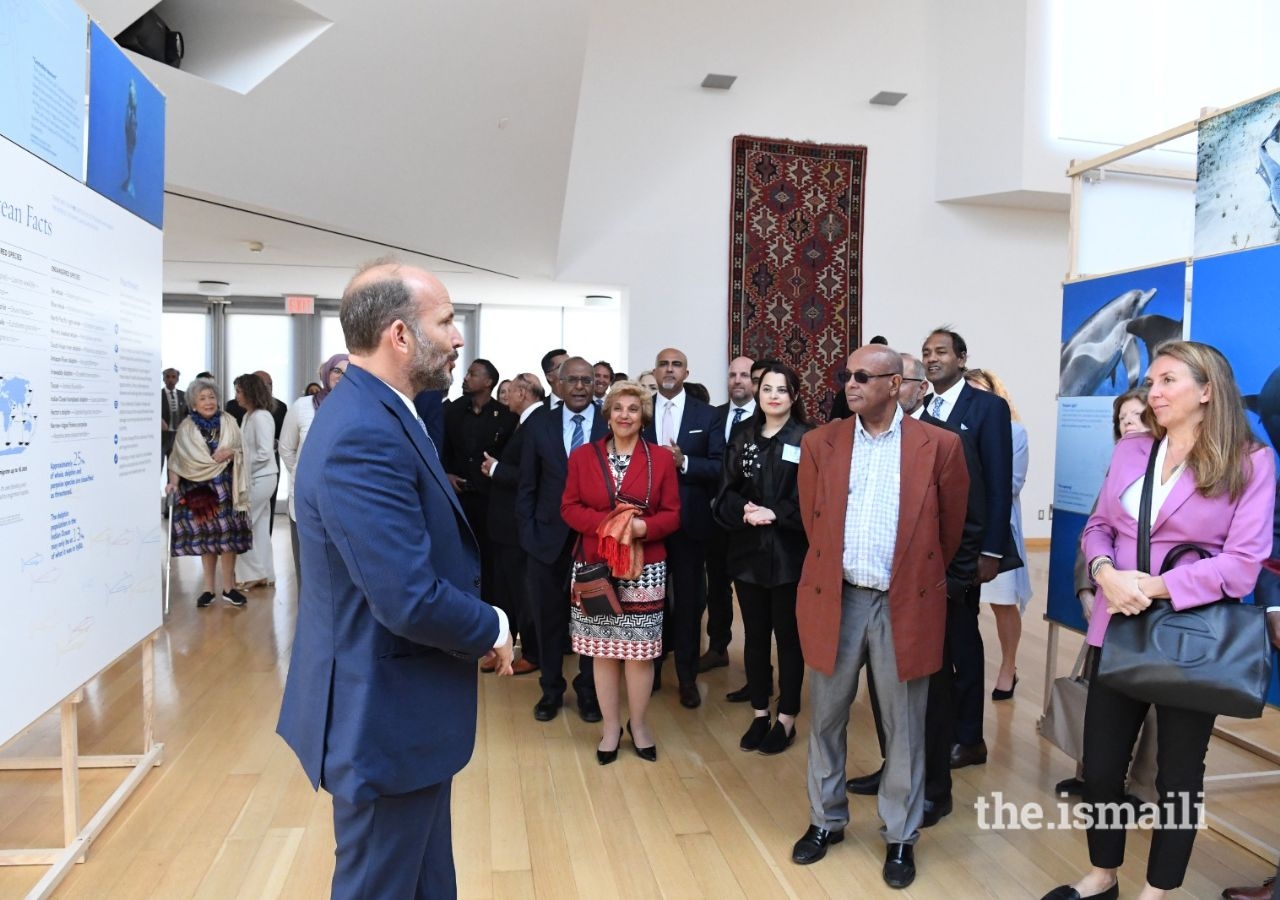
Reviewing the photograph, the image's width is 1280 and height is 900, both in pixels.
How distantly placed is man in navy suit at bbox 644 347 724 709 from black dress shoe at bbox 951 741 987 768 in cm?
125

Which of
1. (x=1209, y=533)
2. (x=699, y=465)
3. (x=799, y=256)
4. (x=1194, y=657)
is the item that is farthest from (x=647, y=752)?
(x=799, y=256)

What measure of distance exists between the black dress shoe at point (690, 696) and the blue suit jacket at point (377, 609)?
9.10ft

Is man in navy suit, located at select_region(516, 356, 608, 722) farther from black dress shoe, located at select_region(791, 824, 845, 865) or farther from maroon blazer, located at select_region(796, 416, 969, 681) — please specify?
maroon blazer, located at select_region(796, 416, 969, 681)

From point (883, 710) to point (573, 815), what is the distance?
1.19 meters

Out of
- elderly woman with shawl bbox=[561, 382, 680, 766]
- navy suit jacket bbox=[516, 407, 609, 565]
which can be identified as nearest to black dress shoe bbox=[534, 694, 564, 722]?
elderly woman with shawl bbox=[561, 382, 680, 766]

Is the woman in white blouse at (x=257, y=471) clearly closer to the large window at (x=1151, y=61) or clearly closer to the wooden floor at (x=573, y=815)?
the wooden floor at (x=573, y=815)

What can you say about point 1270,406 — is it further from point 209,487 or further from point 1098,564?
point 209,487

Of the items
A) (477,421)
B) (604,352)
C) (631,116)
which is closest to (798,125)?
(631,116)

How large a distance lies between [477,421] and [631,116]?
14.5 feet

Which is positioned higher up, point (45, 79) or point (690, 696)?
point (45, 79)

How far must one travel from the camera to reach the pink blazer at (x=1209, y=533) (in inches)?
87.1

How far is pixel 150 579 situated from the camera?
342 cm

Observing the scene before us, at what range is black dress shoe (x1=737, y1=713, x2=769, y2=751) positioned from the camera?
380 centimetres

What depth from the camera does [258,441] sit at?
21.5 feet
